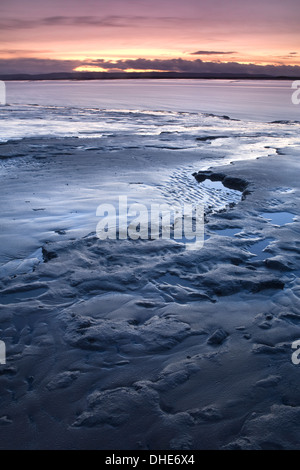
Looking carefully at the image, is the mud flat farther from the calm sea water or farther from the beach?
the calm sea water

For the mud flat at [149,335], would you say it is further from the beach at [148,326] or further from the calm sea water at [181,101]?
the calm sea water at [181,101]

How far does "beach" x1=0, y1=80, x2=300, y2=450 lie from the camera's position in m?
2.34

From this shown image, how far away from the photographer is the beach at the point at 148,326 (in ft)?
7.68

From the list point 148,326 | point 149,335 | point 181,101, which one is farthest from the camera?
point 181,101

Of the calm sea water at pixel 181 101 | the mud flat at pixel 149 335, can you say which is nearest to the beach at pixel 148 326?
the mud flat at pixel 149 335

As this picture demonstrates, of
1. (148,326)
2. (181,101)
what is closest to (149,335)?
(148,326)

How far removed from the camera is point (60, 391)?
8.54 ft

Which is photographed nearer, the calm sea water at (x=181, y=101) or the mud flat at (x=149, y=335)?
the mud flat at (x=149, y=335)

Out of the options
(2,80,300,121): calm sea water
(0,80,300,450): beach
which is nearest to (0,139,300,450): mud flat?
(0,80,300,450): beach

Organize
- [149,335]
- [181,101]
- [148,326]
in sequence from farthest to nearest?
[181,101], [148,326], [149,335]

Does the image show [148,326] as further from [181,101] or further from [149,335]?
[181,101]

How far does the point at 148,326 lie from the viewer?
3332 mm
